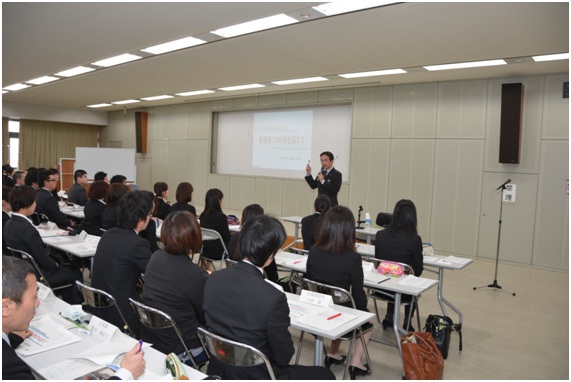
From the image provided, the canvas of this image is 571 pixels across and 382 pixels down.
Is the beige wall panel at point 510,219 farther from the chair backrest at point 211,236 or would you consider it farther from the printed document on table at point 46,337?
the printed document on table at point 46,337

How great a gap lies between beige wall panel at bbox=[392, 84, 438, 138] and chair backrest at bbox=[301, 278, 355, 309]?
219 inches

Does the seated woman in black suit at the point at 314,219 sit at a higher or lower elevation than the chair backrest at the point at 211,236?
higher

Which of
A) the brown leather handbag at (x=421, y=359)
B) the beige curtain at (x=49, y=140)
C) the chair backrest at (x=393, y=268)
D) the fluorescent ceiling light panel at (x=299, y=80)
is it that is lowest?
the brown leather handbag at (x=421, y=359)

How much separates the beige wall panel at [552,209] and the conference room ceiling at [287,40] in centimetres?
125

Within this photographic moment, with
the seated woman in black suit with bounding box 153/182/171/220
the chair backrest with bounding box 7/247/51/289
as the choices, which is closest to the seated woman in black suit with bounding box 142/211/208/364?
the chair backrest with bounding box 7/247/51/289

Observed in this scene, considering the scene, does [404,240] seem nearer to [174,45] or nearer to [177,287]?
[177,287]

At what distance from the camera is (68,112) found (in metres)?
14.1

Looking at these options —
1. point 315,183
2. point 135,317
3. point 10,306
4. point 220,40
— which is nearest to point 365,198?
point 315,183

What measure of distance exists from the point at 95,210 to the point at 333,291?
3.52 meters

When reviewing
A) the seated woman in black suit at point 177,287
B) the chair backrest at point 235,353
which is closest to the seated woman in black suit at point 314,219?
the seated woman in black suit at point 177,287

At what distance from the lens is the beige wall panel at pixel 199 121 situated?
11812mm

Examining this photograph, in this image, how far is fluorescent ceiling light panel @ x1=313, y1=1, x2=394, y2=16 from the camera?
13.4 feet

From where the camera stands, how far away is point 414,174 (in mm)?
8133

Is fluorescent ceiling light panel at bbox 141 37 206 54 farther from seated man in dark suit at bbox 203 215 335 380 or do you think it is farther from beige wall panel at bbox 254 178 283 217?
beige wall panel at bbox 254 178 283 217
